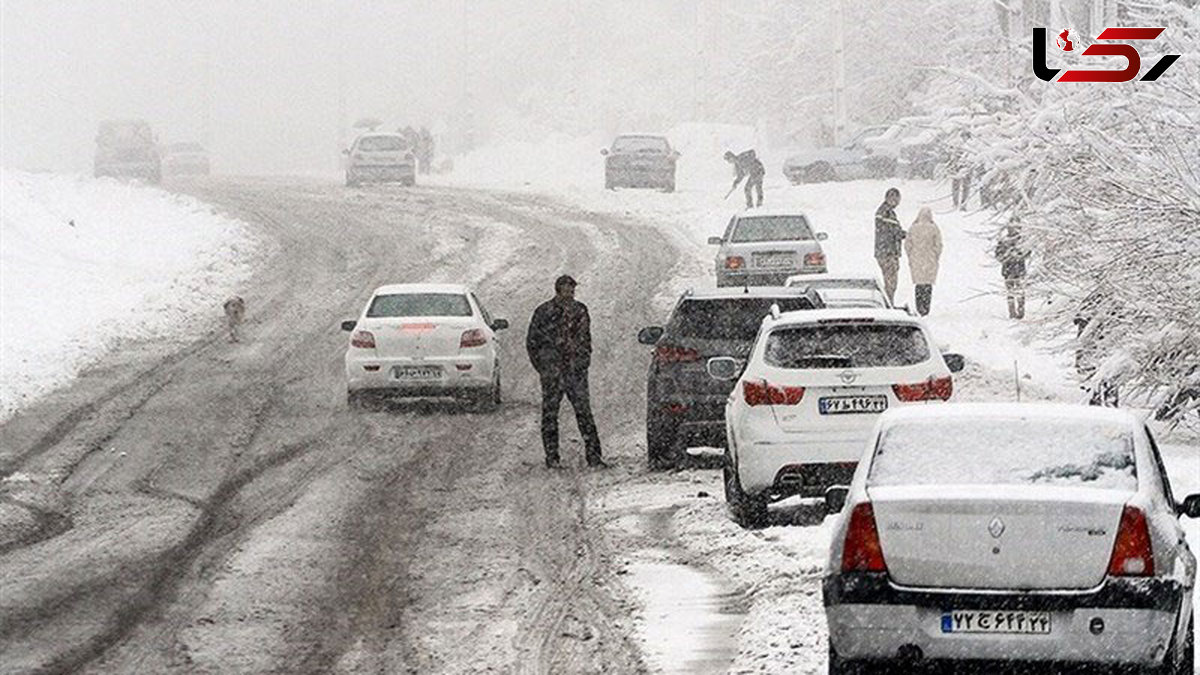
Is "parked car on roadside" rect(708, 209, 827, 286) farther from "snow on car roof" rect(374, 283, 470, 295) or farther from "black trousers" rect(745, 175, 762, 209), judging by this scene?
"black trousers" rect(745, 175, 762, 209)

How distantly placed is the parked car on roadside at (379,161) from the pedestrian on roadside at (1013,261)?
87.4 feet

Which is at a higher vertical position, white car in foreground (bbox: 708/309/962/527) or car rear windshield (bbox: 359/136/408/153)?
car rear windshield (bbox: 359/136/408/153)

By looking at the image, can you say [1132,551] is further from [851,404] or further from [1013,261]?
[1013,261]

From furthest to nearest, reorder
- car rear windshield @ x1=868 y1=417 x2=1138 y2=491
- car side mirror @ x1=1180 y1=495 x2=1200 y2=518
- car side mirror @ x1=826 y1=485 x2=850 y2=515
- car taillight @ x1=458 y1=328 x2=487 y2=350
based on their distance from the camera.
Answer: car taillight @ x1=458 y1=328 x2=487 y2=350 < car side mirror @ x1=826 y1=485 x2=850 y2=515 < car side mirror @ x1=1180 y1=495 x2=1200 y2=518 < car rear windshield @ x1=868 y1=417 x2=1138 y2=491

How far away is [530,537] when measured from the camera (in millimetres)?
16141

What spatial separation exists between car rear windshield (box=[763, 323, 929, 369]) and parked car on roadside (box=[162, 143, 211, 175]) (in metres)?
64.2

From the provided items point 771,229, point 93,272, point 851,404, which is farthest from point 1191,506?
point 93,272

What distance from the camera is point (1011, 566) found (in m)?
9.56

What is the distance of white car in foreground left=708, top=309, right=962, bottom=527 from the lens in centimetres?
1571

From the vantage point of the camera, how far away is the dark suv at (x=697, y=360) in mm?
19312

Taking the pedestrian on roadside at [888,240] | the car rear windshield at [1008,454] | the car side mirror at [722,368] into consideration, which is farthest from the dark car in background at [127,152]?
the car rear windshield at [1008,454]

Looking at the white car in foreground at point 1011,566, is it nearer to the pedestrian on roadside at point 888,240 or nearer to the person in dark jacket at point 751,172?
the pedestrian on roadside at point 888,240

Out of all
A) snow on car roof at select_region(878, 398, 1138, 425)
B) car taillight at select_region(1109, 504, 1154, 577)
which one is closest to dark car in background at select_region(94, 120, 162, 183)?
snow on car roof at select_region(878, 398, 1138, 425)

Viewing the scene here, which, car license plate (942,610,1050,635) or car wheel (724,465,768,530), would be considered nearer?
car license plate (942,610,1050,635)
